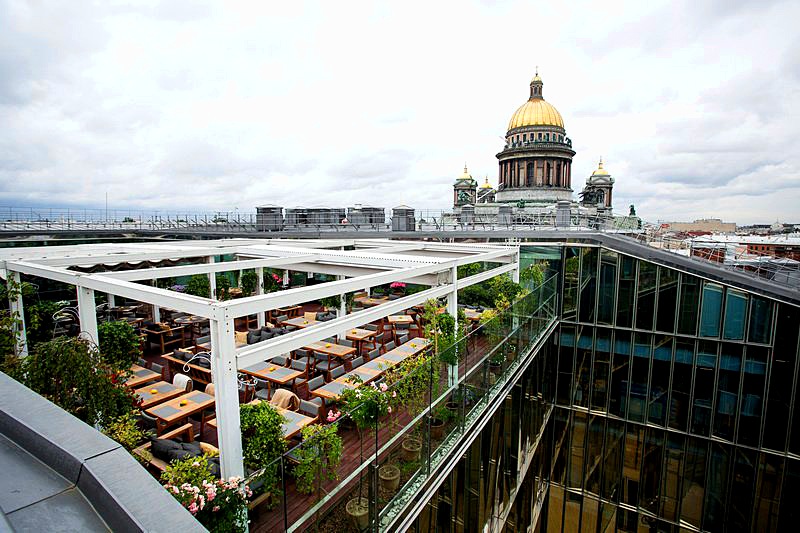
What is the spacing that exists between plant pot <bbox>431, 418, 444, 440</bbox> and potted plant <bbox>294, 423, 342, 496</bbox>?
1.79 metres

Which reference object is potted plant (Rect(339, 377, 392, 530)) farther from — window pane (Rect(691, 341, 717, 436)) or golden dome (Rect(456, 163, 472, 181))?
golden dome (Rect(456, 163, 472, 181))

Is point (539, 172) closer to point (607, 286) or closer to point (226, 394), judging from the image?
point (607, 286)

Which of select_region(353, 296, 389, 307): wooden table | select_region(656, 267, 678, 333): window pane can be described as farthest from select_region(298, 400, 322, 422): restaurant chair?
select_region(656, 267, 678, 333): window pane

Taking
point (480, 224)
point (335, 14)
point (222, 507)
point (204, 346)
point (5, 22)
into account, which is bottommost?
point (204, 346)

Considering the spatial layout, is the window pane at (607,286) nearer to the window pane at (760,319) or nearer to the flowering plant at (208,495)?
the window pane at (760,319)

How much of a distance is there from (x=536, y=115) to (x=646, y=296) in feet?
146

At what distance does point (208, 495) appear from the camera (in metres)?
3.76

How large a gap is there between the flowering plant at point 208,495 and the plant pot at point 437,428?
10.1ft

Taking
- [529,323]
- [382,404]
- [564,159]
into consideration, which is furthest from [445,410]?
[564,159]

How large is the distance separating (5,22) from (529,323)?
547 inches

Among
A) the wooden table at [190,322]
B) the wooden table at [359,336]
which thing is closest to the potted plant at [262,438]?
the wooden table at [359,336]

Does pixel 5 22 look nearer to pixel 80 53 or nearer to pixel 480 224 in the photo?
pixel 80 53

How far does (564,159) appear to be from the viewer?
1980 inches

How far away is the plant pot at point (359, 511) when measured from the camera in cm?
470
